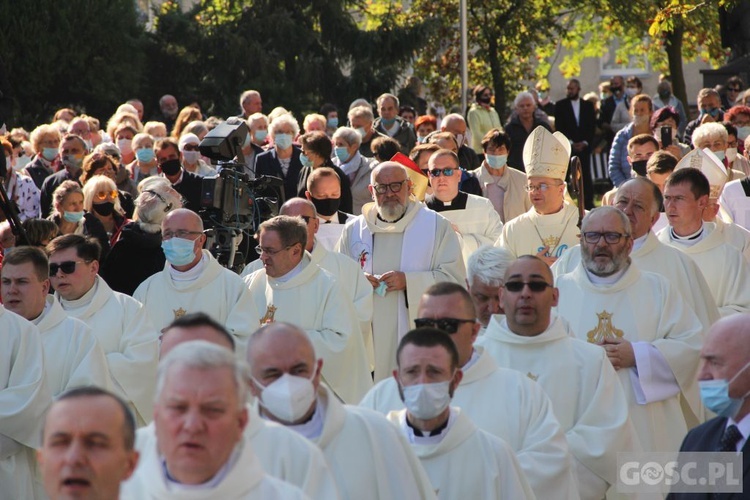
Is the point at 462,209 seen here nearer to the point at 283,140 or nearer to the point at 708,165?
the point at 708,165

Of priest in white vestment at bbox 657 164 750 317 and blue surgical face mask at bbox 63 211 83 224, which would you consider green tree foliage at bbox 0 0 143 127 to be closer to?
blue surgical face mask at bbox 63 211 83 224

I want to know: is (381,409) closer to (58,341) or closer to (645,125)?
(58,341)

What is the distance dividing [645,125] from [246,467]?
11.6m

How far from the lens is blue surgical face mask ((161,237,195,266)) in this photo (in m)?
8.32

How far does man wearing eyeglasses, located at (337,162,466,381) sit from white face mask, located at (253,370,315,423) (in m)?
4.75

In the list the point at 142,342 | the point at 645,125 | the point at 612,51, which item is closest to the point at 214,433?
the point at 142,342

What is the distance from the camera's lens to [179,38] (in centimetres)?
2292

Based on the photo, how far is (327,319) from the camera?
8.60 meters

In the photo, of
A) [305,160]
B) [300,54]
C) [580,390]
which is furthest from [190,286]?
[300,54]

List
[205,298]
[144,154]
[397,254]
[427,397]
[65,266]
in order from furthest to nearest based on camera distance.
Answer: [144,154], [397,254], [205,298], [65,266], [427,397]

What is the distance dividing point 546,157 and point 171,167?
3495 millimetres

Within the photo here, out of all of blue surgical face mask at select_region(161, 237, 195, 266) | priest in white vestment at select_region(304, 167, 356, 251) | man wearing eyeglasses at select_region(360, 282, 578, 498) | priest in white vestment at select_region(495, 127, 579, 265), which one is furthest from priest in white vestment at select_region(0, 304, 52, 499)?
priest in white vestment at select_region(495, 127, 579, 265)

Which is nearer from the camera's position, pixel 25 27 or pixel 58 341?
pixel 58 341

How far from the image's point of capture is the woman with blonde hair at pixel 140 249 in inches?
367
